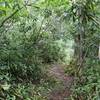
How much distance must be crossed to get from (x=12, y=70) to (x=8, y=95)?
1.72m

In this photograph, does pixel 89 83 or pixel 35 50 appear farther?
pixel 35 50

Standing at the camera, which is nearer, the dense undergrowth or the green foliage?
the green foliage

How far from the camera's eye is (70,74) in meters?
9.48

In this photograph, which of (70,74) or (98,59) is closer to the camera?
(98,59)

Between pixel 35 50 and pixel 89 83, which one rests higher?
pixel 35 50

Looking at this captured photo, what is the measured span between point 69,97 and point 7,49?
8.25 ft

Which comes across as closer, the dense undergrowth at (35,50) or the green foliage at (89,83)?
the green foliage at (89,83)

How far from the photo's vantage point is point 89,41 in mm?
7184

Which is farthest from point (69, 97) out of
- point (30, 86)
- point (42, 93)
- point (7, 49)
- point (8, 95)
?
point (7, 49)

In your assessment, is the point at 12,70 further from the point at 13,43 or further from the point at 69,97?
the point at 69,97

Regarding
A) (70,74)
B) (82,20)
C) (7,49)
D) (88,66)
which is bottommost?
(70,74)

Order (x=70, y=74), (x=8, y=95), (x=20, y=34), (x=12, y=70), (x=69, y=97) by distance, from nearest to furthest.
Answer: (x=8, y=95) < (x=69, y=97) < (x=12, y=70) < (x=20, y=34) < (x=70, y=74)

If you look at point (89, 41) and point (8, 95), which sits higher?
point (89, 41)

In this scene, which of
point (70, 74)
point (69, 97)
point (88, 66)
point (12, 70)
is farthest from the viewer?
point (70, 74)
